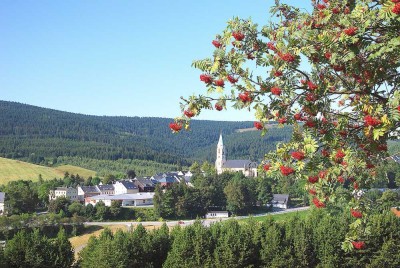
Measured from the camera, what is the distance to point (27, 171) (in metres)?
131

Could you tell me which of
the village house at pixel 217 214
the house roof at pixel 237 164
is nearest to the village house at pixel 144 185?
the village house at pixel 217 214

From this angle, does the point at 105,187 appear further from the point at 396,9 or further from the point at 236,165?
the point at 396,9

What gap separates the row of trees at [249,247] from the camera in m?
27.5

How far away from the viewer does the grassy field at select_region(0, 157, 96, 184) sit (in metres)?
123

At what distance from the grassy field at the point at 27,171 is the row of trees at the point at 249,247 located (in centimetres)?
9941

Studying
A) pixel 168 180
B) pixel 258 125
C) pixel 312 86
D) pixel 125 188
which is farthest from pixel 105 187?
pixel 312 86

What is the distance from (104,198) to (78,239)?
3046 centimetres

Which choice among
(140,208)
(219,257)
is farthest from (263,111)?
(140,208)

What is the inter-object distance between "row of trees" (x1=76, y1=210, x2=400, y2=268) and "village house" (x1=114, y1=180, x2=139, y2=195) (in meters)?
72.5

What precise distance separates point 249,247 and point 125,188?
75837 mm

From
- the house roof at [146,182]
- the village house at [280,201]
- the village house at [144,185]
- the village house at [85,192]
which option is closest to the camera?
the village house at [280,201]

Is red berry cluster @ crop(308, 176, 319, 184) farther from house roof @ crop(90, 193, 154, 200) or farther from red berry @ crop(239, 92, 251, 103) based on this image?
house roof @ crop(90, 193, 154, 200)

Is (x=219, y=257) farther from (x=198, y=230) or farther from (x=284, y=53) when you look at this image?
(x=284, y=53)

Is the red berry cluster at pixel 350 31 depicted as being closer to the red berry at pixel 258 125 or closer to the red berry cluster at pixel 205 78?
the red berry at pixel 258 125
